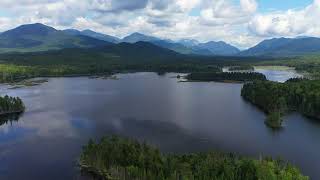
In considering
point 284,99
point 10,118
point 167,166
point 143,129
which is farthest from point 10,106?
point 284,99

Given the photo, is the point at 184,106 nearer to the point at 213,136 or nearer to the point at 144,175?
the point at 213,136

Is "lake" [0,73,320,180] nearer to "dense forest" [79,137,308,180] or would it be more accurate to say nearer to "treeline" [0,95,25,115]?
"treeline" [0,95,25,115]

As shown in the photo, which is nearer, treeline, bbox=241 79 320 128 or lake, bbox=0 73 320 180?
lake, bbox=0 73 320 180

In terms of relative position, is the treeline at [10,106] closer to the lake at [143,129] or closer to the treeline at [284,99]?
the lake at [143,129]

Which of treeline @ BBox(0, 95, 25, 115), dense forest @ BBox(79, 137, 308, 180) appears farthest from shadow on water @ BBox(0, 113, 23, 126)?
dense forest @ BBox(79, 137, 308, 180)

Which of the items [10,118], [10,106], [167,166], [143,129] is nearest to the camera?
[167,166]

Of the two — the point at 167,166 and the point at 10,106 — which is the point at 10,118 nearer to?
the point at 10,106

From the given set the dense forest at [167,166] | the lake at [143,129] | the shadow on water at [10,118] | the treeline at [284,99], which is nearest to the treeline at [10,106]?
the shadow on water at [10,118]
